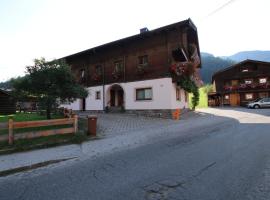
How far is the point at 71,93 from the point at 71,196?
923cm

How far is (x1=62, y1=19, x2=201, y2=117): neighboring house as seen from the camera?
19.3m

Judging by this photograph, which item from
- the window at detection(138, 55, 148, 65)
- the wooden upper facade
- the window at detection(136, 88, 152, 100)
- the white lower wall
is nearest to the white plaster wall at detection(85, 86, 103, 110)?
the white lower wall

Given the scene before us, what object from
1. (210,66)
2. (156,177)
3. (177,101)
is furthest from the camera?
(210,66)

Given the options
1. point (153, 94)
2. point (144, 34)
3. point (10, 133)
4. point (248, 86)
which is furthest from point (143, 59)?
point (248, 86)

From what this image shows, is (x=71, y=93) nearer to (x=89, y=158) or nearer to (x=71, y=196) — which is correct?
(x=89, y=158)

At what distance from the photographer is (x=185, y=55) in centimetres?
2017

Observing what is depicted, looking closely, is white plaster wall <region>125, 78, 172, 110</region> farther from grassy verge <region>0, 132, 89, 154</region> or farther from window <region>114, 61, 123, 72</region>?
grassy verge <region>0, 132, 89, 154</region>

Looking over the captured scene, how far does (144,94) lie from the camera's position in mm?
20875

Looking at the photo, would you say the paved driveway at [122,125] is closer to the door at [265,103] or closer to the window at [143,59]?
the window at [143,59]

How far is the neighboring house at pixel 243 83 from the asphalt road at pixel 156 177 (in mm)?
37564

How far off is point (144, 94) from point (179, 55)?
463 centimetres

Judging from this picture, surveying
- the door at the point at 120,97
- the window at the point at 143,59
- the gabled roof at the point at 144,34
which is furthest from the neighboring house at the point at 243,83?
the window at the point at 143,59

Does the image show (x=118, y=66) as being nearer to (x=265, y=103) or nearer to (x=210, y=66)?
(x=265, y=103)

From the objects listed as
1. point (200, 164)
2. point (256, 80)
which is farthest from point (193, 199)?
point (256, 80)
